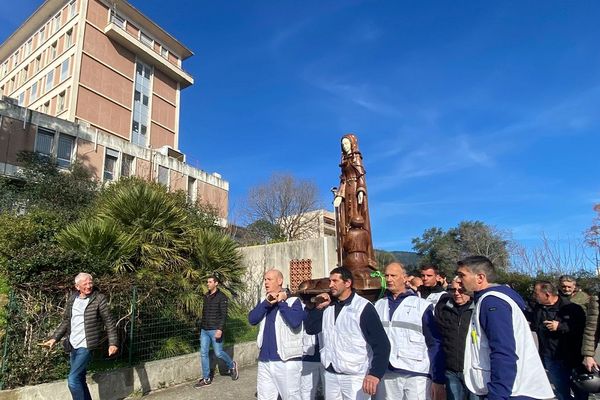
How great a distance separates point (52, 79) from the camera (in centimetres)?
3697

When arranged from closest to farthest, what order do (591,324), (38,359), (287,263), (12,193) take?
(591,324)
(38,359)
(287,263)
(12,193)

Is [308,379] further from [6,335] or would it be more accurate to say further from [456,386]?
[6,335]

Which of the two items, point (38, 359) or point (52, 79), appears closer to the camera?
point (38, 359)

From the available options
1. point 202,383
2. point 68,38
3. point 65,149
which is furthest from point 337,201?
point 68,38

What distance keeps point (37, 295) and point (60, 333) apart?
105cm

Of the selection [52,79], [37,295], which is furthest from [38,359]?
[52,79]

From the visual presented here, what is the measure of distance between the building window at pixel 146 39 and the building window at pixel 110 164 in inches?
625

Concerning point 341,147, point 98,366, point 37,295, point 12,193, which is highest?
point 12,193

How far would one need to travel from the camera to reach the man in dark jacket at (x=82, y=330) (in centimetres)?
491

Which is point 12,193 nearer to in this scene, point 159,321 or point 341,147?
point 159,321

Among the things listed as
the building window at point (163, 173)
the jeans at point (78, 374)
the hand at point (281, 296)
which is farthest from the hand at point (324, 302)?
the building window at point (163, 173)

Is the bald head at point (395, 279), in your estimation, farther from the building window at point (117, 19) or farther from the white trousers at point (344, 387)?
the building window at point (117, 19)

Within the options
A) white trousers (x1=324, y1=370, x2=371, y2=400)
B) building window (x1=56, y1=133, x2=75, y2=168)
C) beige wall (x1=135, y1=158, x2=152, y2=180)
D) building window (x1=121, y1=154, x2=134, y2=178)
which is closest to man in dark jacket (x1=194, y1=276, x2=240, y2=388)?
white trousers (x1=324, y1=370, x2=371, y2=400)

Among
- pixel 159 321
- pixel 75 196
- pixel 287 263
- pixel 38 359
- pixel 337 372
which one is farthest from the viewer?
pixel 75 196
